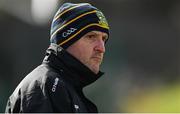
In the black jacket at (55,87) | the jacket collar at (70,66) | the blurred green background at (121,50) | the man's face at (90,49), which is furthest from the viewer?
the blurred green background at (121,50)

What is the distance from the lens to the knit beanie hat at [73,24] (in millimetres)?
6631

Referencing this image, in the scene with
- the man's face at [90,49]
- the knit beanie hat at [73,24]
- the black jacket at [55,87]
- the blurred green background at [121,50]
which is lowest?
the blurred green background at [121,50]

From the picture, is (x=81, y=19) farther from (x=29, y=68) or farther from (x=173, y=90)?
(x=29, y=68)

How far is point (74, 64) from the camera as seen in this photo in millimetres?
Result: 6461

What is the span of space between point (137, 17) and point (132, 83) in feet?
18.7

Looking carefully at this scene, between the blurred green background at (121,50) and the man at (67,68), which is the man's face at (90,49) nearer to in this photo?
the man at (67,68)

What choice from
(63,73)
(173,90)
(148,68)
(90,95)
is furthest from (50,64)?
(148,68)

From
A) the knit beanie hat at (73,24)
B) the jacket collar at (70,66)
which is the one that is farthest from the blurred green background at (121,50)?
the jacket collar at (70,66)

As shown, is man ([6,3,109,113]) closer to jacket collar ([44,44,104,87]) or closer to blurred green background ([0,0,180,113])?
jacket collar ([44,44,104,87])

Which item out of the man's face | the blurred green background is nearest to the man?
the man's face

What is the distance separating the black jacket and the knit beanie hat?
0.14m

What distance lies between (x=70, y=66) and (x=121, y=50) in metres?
17.6

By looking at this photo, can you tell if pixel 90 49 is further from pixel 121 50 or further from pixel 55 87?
pixel 121 50

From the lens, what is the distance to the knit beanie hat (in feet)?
21.8
